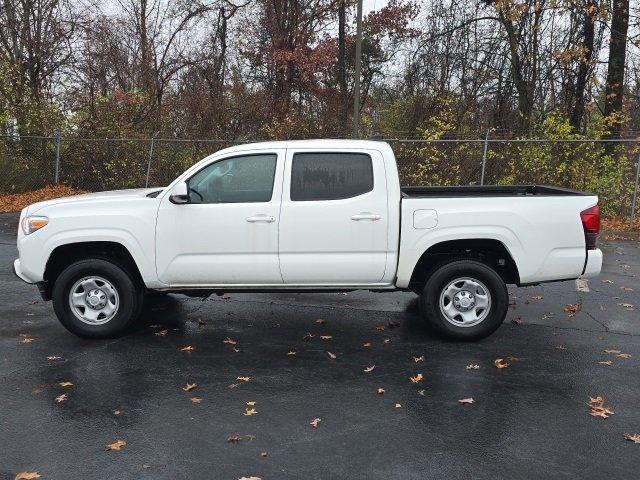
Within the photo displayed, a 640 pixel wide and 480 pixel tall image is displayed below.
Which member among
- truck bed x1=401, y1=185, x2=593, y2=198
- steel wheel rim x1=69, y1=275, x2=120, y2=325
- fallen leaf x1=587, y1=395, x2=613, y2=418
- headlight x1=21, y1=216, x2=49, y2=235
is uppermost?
truck bed x1=401, y1=185, x2=593, y2=198

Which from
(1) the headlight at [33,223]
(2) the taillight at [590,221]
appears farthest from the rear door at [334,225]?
(1) the headlight at [33,223]

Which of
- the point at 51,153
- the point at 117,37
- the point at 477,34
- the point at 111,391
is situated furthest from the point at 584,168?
the point at 117,37

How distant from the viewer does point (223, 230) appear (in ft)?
18.3

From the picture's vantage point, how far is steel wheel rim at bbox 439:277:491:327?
5.65m

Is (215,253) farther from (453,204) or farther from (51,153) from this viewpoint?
(51,153)

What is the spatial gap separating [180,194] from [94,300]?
136cm

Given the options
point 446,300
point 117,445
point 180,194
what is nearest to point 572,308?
point 446,300

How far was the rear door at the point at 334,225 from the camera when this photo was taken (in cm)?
554

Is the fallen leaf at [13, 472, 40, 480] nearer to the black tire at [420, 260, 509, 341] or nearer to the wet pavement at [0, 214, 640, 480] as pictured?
the wet pavement at [0, 214, 640, 480]

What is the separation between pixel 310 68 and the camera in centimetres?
2591

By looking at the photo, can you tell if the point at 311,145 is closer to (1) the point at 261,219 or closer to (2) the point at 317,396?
(1) the point at 261,219

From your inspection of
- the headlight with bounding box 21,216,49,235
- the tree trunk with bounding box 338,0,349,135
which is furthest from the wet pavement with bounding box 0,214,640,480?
the tree trunk with bounding box 338,0,349,135

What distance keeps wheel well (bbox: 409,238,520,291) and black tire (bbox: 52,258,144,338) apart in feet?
8.95

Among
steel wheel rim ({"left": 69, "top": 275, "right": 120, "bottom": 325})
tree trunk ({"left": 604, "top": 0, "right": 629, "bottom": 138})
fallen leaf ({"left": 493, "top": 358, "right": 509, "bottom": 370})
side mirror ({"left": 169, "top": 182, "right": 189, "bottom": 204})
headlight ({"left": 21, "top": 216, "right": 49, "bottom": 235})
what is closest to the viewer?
fallen leaf ({"left": 493, "top": 358, "right": 509, "bottom": 370})
